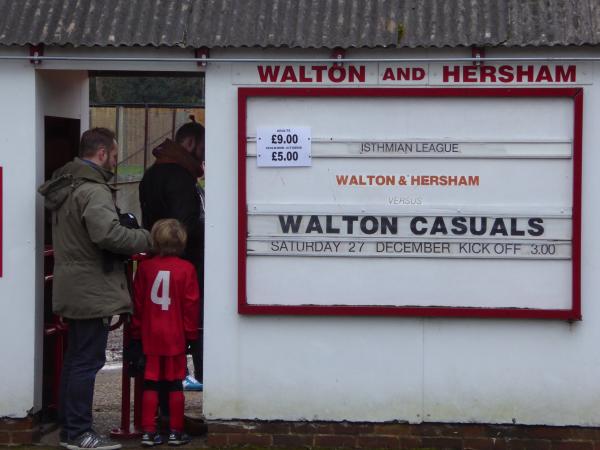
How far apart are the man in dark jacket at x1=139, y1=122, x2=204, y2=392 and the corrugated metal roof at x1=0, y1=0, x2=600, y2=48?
118 centimetres

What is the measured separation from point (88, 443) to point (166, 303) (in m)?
0.99

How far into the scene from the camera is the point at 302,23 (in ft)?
23.4

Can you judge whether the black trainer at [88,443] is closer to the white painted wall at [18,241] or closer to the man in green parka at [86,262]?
the man in green parka at [86,262]

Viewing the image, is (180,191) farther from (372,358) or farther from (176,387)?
(372,358)

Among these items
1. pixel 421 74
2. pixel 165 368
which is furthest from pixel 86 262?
pixel 421 74

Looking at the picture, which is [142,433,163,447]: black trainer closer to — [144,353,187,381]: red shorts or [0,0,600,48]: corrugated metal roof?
[144,353,187,381]: red shorts

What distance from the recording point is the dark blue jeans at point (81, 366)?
7.18m

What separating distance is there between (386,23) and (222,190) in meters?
1.43

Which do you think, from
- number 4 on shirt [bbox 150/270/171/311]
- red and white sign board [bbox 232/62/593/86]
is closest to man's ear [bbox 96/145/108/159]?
number 4 on shirt [bbox 150/270/171/311]

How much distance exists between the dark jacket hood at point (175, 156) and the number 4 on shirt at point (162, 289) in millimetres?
1078

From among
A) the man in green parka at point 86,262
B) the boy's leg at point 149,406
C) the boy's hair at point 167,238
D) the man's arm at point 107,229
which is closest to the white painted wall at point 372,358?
the boy's hair at point 167,238

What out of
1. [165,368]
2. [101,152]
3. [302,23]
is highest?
[302,23]

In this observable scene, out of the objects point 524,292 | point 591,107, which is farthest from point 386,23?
point 524,292

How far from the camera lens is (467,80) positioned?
7.11m
